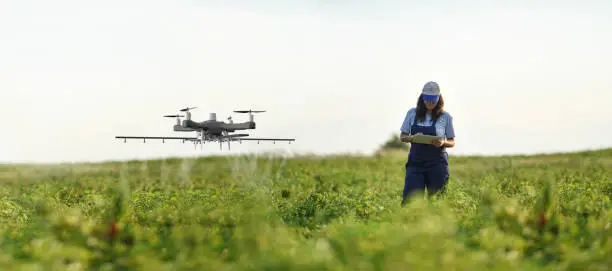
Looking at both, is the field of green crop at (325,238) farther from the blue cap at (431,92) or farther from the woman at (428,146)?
the blue cap at (431,92)

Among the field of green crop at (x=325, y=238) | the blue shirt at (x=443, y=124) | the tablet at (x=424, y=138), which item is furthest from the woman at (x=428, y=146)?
the field of green crop at (x=325, y=238)

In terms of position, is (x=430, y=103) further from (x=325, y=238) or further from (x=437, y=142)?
(x=325, y=238)

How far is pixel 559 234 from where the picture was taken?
5.60 m

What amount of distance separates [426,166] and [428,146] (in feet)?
0.86

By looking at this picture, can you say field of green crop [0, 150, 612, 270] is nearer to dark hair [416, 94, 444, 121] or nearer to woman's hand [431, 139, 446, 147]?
woman's hand [431, 139, 446, 147]

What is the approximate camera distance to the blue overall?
779 cm

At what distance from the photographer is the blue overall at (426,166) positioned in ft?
25.6

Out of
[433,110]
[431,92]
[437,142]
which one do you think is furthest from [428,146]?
[431,92]

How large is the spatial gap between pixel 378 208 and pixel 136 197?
4.83 m

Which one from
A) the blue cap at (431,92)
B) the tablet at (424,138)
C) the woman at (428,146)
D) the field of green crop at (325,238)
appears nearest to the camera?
the field of green crop at (325,238)

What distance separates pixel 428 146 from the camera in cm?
778

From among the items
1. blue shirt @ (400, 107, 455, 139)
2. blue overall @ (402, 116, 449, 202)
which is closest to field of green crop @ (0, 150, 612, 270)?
blue overall @ (402, 116, 449, 202)

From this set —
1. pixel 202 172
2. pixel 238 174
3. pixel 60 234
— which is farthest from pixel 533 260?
pixel 202 172

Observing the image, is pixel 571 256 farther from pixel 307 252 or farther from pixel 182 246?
pixel 182 246
